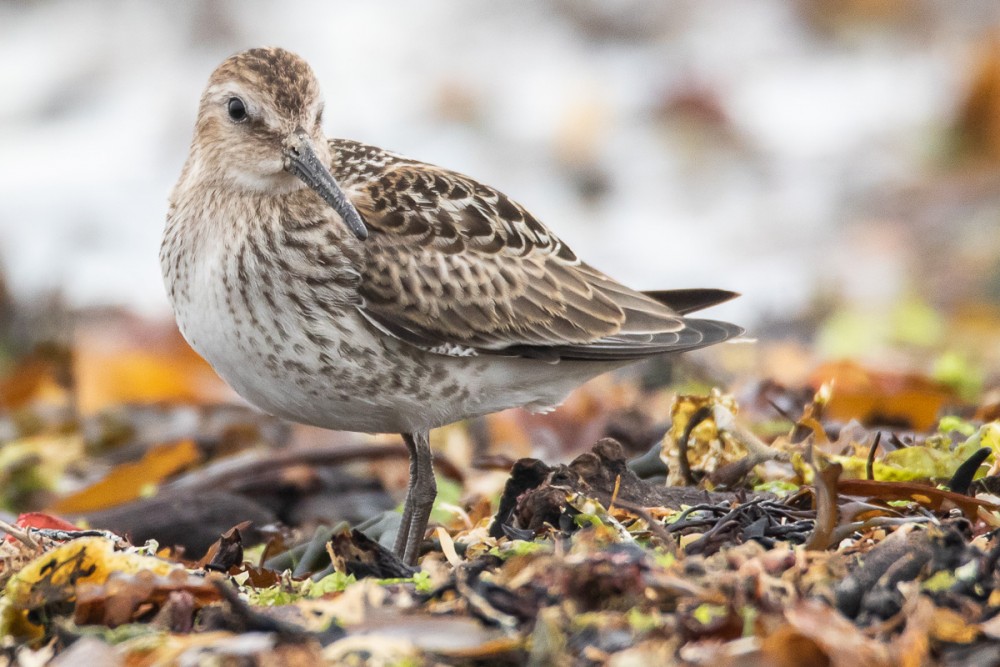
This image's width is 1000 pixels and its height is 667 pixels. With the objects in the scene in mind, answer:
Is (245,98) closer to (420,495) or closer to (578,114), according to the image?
(420,495)

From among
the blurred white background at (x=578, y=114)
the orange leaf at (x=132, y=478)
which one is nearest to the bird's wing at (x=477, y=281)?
the orange leaf at (x=132, y=478)

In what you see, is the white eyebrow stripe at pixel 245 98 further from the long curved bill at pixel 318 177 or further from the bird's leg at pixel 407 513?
the bird's leg at pixel 407 513

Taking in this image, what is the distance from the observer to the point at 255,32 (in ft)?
52.7

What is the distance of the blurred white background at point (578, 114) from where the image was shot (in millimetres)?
12961

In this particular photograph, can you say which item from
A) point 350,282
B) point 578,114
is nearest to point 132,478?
point 350,282

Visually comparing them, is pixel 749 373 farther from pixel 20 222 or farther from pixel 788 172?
pixel 20 222

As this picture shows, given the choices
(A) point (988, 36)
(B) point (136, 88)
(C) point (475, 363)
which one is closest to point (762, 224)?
(A) point (988, 36)

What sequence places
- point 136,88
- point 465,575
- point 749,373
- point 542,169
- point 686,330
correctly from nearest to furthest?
point 465,575, point 686,330, point 749,373, point 542,169, point 136,88

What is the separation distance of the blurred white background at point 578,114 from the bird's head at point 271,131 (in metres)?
6.63

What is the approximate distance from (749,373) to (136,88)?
959cm

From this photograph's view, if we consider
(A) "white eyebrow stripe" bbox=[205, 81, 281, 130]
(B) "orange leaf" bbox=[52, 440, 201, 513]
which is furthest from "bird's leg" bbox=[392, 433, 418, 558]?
(B) "orange leaf" bbox=[52, 440, 201, 513]

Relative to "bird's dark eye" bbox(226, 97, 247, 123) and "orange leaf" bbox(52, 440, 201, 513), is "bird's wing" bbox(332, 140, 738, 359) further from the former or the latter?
"orange leaf" bbox(52, 440, 201, 513)

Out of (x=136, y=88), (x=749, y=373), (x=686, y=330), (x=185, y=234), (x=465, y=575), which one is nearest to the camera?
(x=465, y=575)

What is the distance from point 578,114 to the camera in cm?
1505
